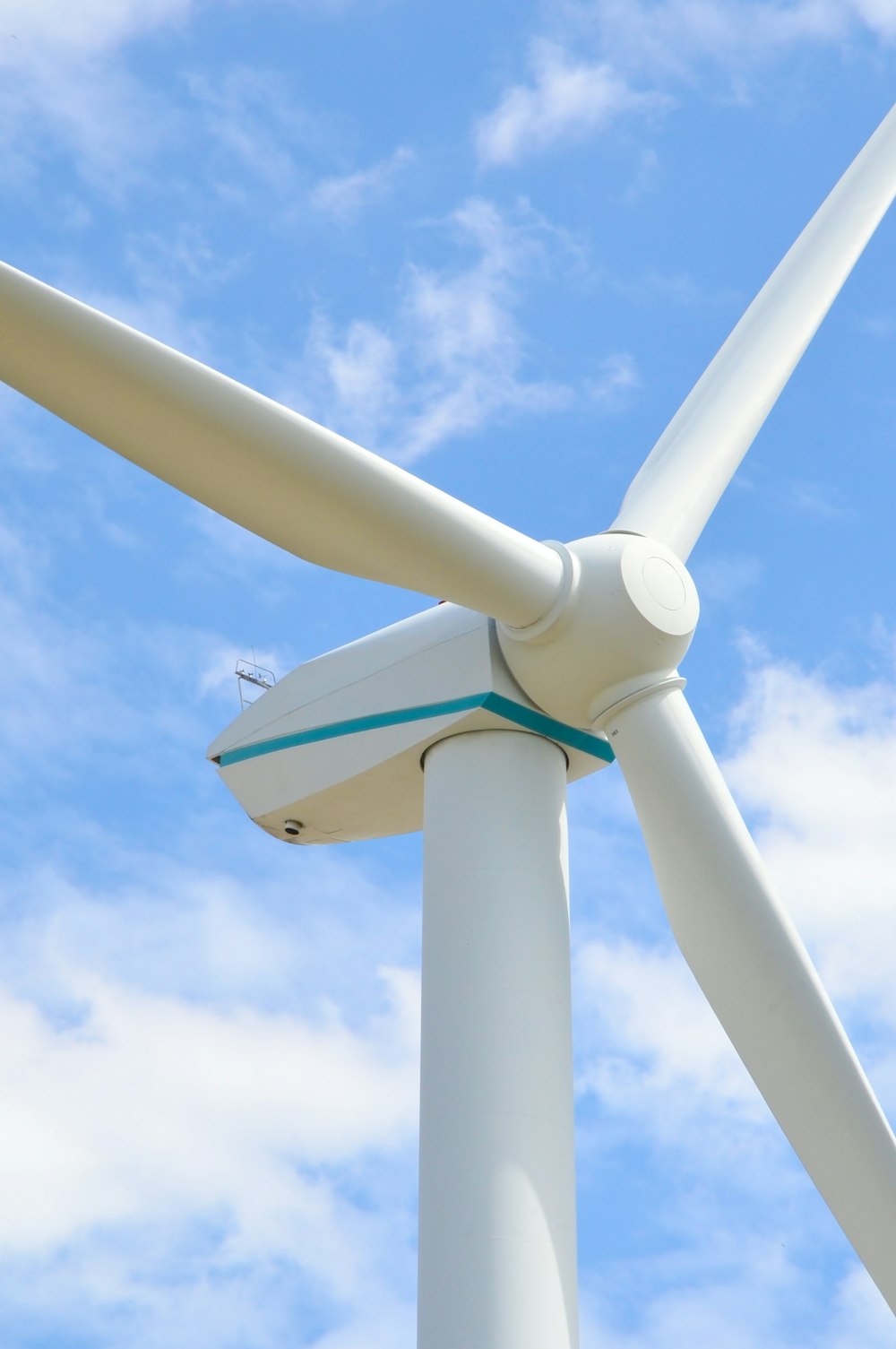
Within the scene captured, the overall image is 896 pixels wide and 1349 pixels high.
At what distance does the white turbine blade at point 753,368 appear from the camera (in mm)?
10008

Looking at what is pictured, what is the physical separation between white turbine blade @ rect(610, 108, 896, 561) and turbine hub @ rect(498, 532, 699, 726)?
0.72m

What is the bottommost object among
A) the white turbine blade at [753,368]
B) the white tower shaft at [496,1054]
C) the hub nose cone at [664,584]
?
the white tower shaft at [496,1054]

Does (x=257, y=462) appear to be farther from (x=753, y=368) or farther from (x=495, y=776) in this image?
(x=753, y=368)

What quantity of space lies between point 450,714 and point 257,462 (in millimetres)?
1797

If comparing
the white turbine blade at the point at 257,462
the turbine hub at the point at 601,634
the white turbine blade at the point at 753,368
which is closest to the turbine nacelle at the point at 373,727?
the turbine hub at the point at 601,634

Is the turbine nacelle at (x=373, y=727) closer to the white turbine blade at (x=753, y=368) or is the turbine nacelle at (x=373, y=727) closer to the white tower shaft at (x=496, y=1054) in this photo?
the white tower shaft at (x=496, y=1054)

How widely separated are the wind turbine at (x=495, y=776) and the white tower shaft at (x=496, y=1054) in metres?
0.01

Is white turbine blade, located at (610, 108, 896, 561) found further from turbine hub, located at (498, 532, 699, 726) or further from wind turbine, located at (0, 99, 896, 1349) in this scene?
turbine hub, located at (498, 532, 699, 726)

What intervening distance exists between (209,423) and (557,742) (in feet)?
8.29

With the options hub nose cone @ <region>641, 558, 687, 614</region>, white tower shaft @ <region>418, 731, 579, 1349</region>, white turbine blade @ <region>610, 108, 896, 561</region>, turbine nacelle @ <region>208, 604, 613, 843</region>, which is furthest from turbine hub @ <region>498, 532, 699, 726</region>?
white turbine blade @ <region>610, 108, 896, 561</region>

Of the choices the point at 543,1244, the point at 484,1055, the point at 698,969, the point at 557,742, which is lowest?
the point at 543,1244

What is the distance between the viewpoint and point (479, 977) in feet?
27.1

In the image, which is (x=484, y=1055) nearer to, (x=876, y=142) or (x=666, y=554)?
(x=666, y=554)

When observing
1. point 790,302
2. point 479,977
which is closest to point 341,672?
point 479,977
